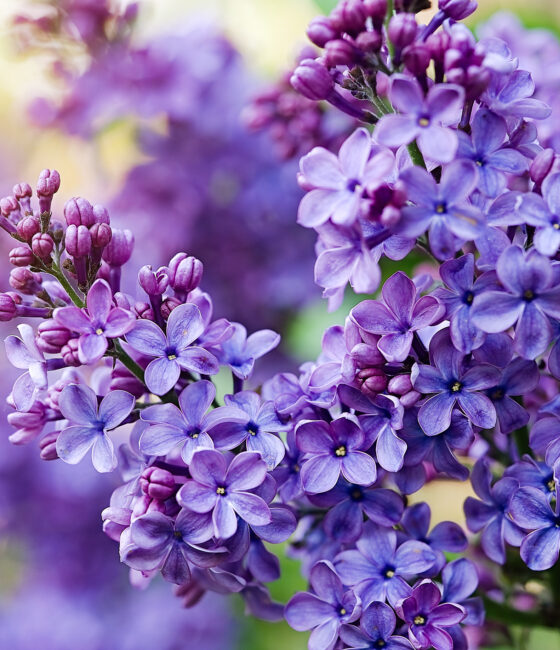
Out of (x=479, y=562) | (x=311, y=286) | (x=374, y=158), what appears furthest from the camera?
(x=311, y=286)

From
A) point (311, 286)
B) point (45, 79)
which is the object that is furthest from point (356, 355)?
point (45, 79)

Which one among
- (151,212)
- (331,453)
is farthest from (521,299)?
(151,212)

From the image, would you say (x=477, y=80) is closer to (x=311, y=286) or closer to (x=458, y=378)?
(x=458, y=378)

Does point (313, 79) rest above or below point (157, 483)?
above

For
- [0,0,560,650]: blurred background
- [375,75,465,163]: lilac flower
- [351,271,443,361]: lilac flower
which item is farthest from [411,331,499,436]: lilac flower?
[0,0,560,650]: blurred background

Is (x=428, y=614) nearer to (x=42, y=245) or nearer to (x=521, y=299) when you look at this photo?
(x=521, y=299)

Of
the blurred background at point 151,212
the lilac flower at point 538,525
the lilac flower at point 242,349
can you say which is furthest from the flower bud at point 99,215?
the blurred background at point 151,212
